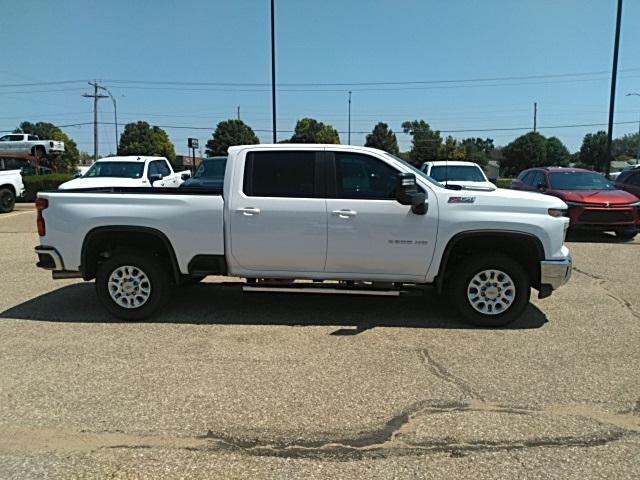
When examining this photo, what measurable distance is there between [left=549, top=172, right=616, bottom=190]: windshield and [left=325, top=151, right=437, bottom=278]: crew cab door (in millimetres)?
8032

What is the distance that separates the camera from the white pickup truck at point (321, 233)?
4.92 m

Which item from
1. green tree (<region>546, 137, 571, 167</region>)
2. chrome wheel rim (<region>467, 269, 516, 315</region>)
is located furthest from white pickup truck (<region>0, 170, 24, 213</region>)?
green tree (<region>546, 137, 571, 167</region>)

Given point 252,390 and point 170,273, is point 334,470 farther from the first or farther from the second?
point 170,273

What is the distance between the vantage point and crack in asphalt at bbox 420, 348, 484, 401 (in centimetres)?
370

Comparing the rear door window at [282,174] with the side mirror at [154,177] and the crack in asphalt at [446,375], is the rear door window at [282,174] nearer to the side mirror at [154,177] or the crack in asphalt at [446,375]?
the crack in asphalt at [446,375]

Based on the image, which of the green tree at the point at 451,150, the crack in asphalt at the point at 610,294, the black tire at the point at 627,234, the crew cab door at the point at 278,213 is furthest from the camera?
the green tree at the point at 451,150

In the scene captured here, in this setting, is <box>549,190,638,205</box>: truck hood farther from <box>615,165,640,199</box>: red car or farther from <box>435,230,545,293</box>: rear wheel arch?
<box>435,230,545,293</box>: rear wheel arch

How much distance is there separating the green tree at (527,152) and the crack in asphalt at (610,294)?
71.2 meters

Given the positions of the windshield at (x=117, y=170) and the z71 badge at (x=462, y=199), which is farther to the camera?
the windshield at (x=117, y=170)

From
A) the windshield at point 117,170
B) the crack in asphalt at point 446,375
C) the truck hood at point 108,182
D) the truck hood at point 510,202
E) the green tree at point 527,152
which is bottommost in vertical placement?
the crack in asphalt at point 446,375

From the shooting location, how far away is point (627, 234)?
11.0 m

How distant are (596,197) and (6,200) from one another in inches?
721

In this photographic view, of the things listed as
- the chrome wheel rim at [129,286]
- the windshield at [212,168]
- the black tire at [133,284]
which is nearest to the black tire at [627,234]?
the windshield at [212,168]

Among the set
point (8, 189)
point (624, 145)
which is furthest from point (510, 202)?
point (624, 145)
